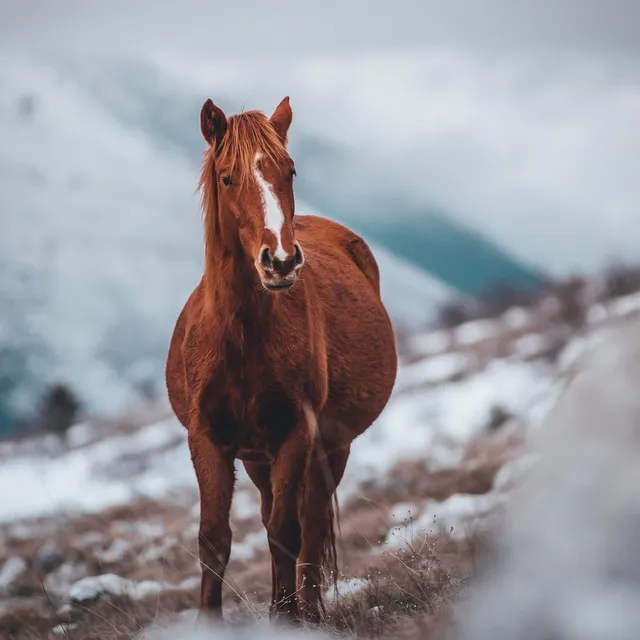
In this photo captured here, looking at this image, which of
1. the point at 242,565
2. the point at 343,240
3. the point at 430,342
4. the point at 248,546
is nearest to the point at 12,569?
the point at 248,546

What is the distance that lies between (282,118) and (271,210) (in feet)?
2.90

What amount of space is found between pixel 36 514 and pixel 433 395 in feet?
32.9

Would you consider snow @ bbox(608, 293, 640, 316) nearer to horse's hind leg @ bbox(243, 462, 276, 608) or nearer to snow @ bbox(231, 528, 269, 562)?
snow @ bbox(231, 528, 269, 562)

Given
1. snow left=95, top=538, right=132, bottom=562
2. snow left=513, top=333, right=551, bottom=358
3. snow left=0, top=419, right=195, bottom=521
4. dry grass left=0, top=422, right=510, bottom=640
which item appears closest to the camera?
dry grass left=0, top=422, right=510, bottom=640

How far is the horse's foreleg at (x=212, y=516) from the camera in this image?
427 cm

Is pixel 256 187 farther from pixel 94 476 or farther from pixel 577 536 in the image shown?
pixel 94 476

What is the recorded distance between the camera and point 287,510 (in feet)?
14.1

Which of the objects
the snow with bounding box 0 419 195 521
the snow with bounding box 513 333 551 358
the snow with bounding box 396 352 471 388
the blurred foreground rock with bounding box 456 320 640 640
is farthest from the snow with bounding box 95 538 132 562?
the snow with bounding box 513 333 551 358

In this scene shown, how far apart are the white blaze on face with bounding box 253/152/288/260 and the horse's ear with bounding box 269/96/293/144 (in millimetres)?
437

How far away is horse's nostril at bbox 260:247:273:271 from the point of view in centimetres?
375

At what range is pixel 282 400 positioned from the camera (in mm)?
4324

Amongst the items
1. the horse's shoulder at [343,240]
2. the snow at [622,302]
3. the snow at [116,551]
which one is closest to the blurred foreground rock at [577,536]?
the horse's shoulder at [343,240]

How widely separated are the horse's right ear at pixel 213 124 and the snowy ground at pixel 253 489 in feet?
6.96

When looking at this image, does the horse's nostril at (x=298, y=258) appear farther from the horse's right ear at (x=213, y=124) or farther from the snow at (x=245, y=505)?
the snow at (x=245, y=505)
